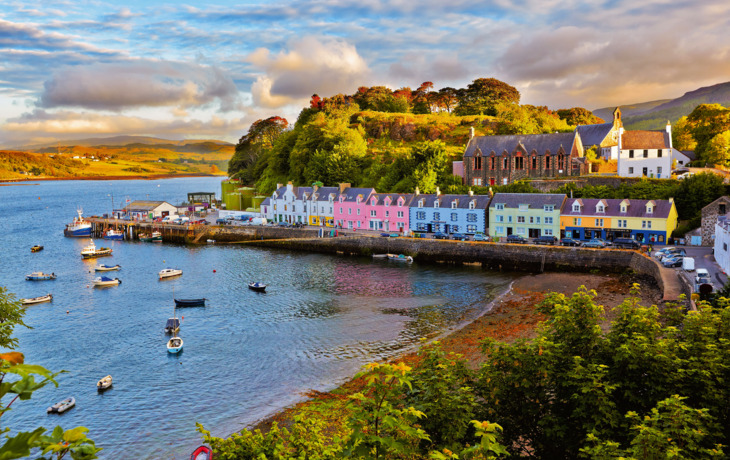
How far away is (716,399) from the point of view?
11.5 metres


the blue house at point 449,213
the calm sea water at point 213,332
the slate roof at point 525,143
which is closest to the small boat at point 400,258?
the calm sea water at point 213,332

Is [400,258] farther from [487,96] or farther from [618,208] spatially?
[487,96]

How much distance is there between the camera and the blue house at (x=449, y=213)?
6788 cm

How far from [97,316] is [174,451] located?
25436 mm

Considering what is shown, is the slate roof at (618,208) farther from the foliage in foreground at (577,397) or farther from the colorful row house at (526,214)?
the foliage in foreground at (577,397)

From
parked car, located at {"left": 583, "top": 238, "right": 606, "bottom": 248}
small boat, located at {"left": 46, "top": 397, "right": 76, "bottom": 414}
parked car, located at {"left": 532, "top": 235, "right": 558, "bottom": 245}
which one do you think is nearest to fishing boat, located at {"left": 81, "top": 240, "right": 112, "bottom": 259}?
small boat, located at {"left": 46, "top": 397, "right": 76, "bottom": 414}

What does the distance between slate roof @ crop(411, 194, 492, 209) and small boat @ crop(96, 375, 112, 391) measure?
51.3m

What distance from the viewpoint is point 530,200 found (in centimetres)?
6406

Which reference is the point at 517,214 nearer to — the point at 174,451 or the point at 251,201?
the point at 174,451

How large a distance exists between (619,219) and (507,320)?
2968 centimetres

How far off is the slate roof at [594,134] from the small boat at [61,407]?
82.3 meters

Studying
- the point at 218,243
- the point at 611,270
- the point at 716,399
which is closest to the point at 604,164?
the point at 611,270

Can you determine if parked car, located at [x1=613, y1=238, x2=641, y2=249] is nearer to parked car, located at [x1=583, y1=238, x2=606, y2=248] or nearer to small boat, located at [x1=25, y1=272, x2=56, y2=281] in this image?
parked car, located at [x1=583, y1=238, x2=606, y2=248]

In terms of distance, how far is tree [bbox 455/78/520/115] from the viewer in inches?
5098
